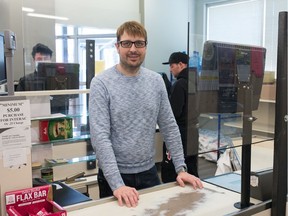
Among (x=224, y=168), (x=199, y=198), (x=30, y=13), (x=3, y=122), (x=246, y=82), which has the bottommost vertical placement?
(x=224, y=168)

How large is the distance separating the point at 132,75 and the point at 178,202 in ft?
2.02

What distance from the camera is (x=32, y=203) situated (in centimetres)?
99

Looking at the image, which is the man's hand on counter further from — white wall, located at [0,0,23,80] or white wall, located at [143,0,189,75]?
white wall, located at [143,0,189,75]

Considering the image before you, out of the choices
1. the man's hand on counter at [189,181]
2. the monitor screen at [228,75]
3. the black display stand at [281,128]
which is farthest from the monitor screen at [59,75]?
the black display stand at [281,128]

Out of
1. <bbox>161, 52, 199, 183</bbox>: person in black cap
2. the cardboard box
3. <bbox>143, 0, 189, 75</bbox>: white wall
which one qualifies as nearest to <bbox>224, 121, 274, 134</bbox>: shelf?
<bbox>161, 52, 199, 183</bbox>: person in black cap

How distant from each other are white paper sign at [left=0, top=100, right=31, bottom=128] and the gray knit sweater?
0.46m

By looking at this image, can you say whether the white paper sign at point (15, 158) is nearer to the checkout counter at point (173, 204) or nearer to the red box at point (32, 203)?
the red box at point (32, 203)

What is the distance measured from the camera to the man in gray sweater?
143 cm

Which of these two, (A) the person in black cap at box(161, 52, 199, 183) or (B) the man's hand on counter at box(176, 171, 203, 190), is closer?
(B) the man's hand on counter at box(176, 171, 203, 190)

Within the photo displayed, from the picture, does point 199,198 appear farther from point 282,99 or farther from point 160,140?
point 160,140

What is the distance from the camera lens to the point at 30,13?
12.9ft

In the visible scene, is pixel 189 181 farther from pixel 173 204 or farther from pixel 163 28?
pixel 163 28

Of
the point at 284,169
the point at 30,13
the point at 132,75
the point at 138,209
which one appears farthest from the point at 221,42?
the point at 30,13

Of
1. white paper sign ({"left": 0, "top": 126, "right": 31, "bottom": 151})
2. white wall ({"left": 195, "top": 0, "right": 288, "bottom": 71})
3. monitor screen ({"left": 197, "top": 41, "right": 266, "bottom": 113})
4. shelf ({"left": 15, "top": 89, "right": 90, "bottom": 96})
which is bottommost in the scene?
white paper sign ({"left": 0, "top": 126, "right": 31, "bottom": 151})
